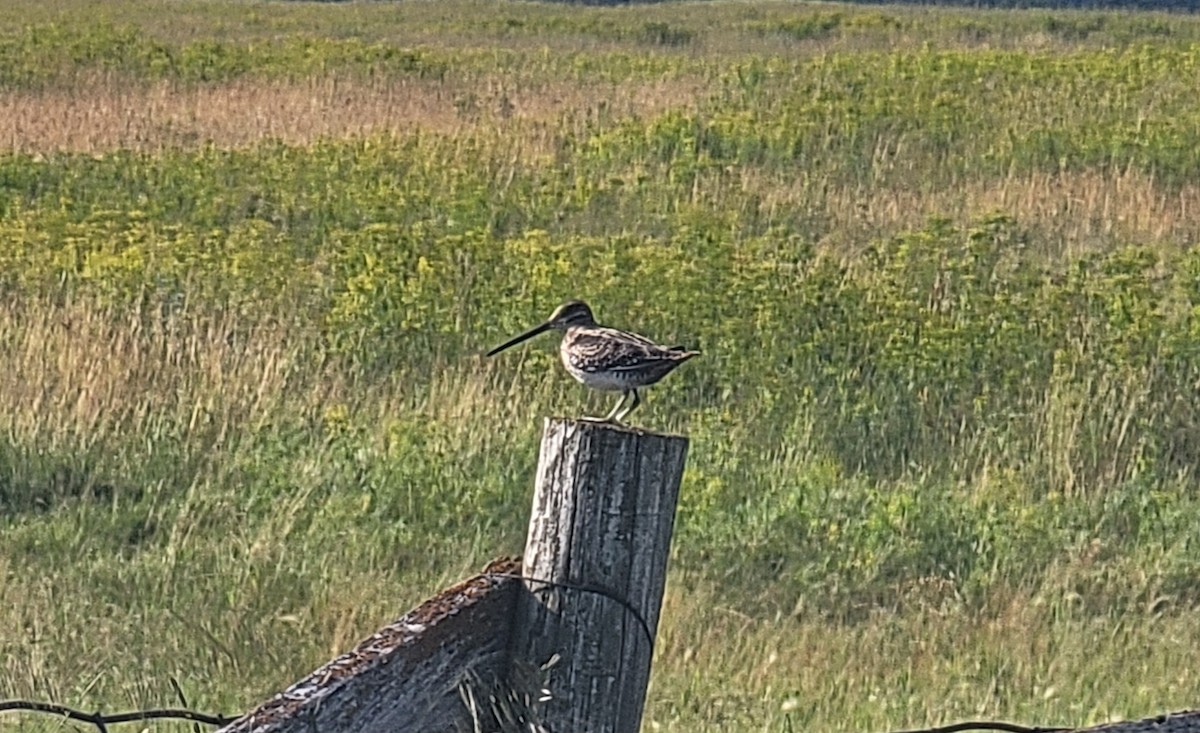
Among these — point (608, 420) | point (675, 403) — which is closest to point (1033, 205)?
point (675, 403)

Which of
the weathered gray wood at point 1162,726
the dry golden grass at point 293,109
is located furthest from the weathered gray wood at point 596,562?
the dry golden grass at point 293,109

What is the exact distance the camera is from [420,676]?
243cm

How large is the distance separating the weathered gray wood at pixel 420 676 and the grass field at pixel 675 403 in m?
2.14

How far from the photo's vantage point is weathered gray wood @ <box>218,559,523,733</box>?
7.47 ft

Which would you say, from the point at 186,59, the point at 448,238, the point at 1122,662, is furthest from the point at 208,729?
the point at 186,59

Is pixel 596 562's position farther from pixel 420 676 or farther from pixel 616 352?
pixel 616 352

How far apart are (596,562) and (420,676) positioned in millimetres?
290

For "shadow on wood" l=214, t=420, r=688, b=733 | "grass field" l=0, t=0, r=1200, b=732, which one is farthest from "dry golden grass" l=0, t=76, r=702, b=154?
"shadow on wood" l=214, t=420, r=688, b=733

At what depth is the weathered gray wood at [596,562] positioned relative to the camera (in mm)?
2559

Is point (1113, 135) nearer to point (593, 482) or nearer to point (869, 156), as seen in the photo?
point (869, 156)

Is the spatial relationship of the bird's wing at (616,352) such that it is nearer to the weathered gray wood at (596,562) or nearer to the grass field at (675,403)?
the weathered gray wood at (596,562)

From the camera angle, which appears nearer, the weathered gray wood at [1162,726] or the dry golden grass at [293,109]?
the weathered gray wood at [1162,726]

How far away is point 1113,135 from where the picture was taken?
14.8 metres

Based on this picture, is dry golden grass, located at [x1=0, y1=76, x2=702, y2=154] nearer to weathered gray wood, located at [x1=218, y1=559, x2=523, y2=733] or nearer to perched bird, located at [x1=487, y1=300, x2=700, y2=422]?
perched bird, located at [x1=487, y1=300, x2=700, y2=422]
